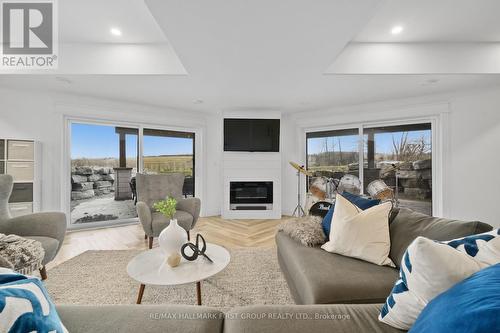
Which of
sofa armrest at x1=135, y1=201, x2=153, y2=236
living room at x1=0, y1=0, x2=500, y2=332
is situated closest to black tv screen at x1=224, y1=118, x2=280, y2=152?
living room at x1=0, y1=0, x2=500, y2=332

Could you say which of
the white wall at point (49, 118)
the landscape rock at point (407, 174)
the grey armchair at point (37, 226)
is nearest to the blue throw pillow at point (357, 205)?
the grey armchair at point (37, 226)

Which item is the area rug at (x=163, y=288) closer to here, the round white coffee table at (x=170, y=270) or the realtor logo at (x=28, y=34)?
the round white coffee table at (x=170, y=270)

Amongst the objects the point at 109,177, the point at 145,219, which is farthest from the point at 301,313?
the point at 109,177

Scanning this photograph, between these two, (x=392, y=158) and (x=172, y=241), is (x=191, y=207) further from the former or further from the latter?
(x=392, y=158)

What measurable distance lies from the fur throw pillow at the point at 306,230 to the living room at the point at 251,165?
0.05ft

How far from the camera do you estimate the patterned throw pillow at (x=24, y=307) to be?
50 centimetres

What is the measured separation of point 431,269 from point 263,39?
6.56 feet

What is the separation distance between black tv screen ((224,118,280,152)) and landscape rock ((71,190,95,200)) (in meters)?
2.61

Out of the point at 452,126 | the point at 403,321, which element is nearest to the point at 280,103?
the point at 452,126

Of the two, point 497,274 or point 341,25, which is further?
point 341,25

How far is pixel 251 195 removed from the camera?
4.31 m

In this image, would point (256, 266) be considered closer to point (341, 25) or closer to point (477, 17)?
point (341, 25)

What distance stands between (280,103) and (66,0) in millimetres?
3009

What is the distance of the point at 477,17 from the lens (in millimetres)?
1954
